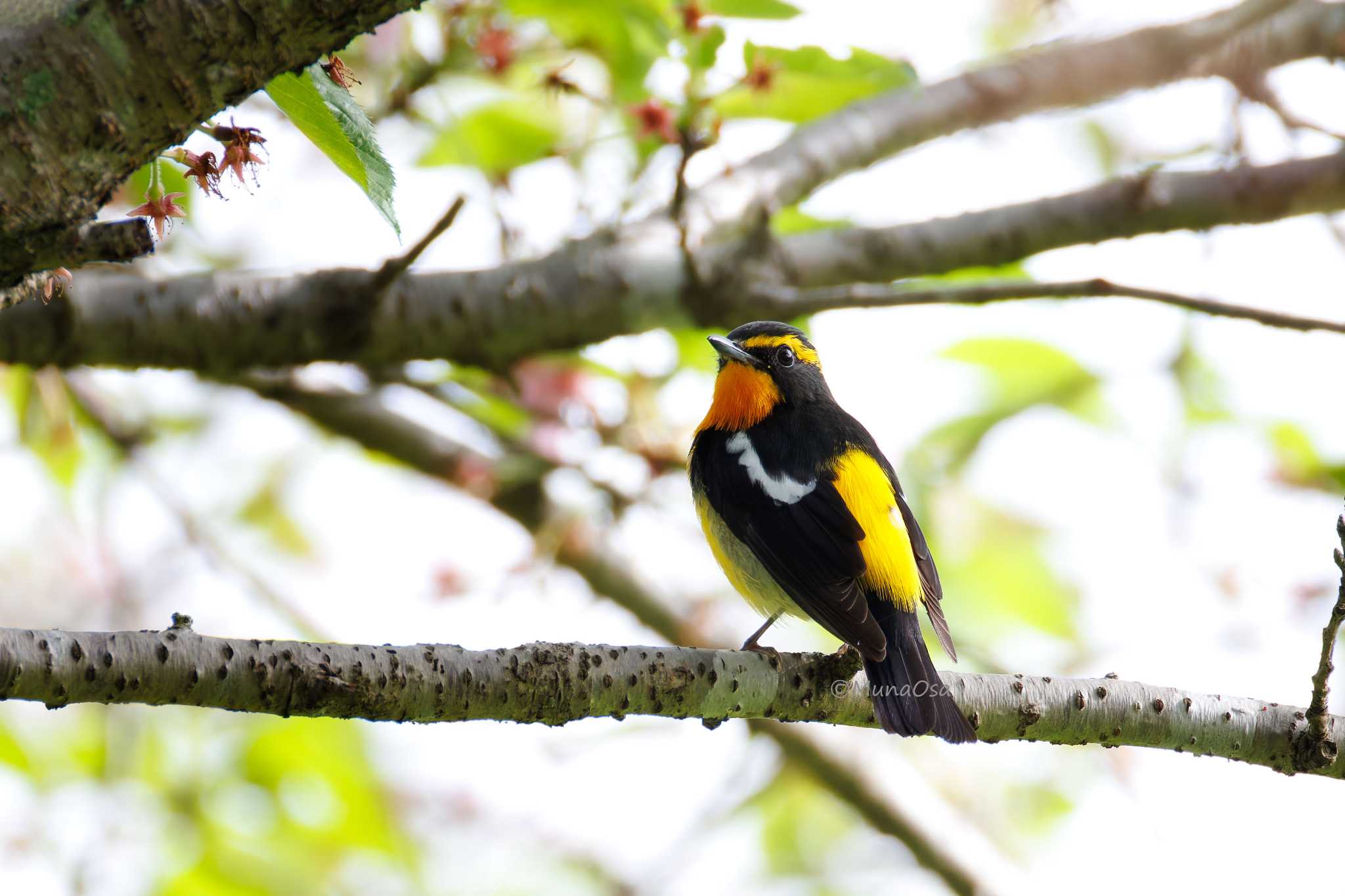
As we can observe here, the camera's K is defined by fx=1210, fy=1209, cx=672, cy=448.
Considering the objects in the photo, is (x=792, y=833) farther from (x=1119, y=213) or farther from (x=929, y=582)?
(x=1119, y=213)

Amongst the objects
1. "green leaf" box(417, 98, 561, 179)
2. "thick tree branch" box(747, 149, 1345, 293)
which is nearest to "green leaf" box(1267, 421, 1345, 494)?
"thick tree branch" box(747, 149, 1345, 293)

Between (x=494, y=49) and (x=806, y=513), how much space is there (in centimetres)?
199

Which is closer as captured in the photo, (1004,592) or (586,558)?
(586,558)

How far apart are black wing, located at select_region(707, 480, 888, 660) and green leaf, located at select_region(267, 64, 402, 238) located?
2.20 m

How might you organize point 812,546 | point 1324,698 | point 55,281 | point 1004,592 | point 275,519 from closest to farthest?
1. point 55,281
2. point 1324,698
3. point 812,546
4. point 1004,592
5. point 275,519

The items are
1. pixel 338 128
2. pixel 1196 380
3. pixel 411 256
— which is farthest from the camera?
pixel 1196 380

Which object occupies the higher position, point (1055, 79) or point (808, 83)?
point (1055, 79)

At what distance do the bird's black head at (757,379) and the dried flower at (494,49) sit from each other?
4.41ft

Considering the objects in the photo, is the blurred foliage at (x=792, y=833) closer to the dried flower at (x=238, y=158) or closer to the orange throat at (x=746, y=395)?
the orange throat at (x=746, y=395)

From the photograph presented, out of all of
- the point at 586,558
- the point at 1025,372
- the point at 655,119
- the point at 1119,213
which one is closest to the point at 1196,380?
the point at 1025,372

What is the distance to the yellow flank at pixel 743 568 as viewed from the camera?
4.32m

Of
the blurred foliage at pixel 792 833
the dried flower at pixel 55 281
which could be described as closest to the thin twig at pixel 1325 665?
the dried flower at pixel 55 281

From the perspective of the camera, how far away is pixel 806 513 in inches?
163

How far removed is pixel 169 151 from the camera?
2195mm
